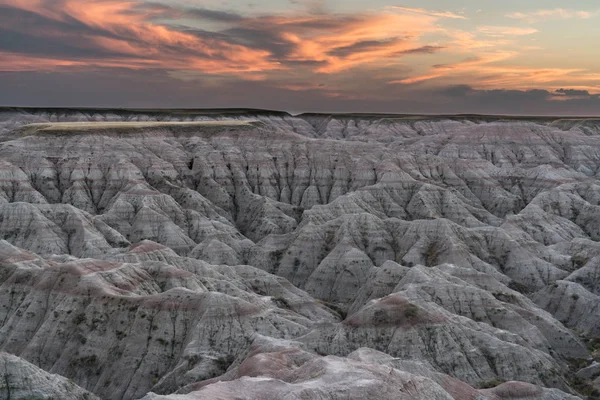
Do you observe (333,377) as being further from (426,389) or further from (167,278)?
(167,278)

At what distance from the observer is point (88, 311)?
75.4 m

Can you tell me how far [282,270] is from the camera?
11694 centimetres

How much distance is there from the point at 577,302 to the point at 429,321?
33.1 meters

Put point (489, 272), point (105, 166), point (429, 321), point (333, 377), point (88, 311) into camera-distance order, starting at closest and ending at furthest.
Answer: point (333, 377), point (429, 321), point (88, 311), point (489, 272), point (105, 166)

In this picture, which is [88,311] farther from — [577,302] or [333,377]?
[577,302]

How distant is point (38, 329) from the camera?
3000 inches

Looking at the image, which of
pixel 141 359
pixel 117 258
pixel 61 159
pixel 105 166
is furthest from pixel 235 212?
pixel 141 359

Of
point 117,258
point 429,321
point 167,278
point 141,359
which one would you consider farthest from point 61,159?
point 429,321

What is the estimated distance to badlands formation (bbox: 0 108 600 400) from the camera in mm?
64625

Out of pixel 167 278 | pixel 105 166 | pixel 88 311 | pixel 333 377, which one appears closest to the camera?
pixel 333 377

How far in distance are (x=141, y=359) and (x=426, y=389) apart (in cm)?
3371

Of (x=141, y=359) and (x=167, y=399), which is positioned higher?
(x=167, y=399)

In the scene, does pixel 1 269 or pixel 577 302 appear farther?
pixel 577 302

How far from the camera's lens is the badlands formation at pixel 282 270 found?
212 feet
